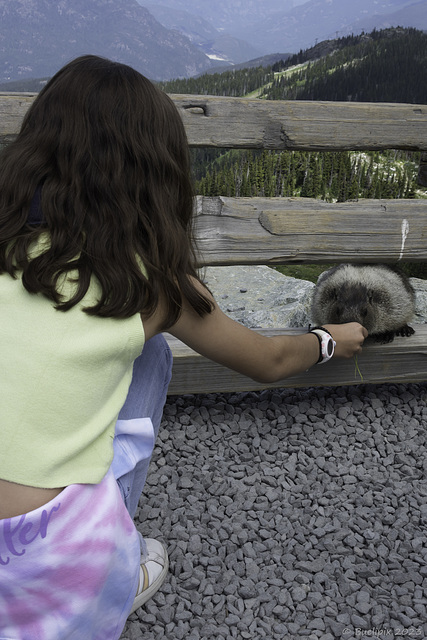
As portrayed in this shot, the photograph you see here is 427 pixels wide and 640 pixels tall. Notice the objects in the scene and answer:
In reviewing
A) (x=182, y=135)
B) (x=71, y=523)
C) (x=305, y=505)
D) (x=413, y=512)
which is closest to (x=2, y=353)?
(x=71, y=523)

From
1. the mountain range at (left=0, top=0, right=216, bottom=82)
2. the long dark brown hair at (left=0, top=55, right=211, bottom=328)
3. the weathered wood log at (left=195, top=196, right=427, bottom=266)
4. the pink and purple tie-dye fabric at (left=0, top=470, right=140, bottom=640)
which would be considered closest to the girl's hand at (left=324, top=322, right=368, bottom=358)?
the weathered wood log at (left=195, top=196, right=427, bottom=266)

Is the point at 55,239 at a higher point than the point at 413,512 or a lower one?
higher

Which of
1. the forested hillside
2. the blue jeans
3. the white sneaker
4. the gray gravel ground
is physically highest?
the blue jeans

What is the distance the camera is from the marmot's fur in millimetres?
3768

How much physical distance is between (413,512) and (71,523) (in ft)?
7.01

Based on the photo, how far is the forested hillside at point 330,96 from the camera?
21.5 m

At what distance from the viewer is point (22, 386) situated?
1424 mm

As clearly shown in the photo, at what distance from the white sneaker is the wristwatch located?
1.24 meters

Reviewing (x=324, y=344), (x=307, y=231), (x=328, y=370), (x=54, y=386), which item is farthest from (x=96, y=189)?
(x=328, y=370)

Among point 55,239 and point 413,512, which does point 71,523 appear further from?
point 413,512

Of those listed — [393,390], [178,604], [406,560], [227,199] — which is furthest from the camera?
[393,390]

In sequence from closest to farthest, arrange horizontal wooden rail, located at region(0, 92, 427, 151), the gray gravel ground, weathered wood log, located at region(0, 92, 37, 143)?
the gray gravel ground → weathered wood log, located at region(0, 92, 37, 143) → horizontal wooden rail, located at region(0, 92, 427, 151)

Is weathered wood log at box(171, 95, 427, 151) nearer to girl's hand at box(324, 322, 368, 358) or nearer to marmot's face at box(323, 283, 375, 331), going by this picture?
marmot's face at box(323, 283, 375, 331)

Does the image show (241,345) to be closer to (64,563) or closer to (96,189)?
(96,189)
